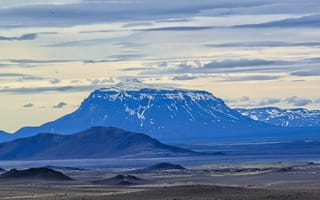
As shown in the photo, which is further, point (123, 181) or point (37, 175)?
point (37, 175)

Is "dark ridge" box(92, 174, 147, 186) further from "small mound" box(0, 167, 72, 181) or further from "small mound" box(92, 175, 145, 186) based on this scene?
"small mound" box(0, 167, 72, 181)

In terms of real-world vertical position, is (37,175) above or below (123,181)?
above

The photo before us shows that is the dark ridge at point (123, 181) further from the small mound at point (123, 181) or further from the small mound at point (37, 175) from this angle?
the small mound at point (37, 175)

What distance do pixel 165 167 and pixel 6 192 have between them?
83617 millimetres

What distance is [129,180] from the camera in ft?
375

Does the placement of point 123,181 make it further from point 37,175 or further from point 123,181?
point 37,175

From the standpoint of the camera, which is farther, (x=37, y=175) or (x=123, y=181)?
(x=37, y=175)

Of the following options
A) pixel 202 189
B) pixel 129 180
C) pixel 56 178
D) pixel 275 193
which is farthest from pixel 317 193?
pixel 56 178

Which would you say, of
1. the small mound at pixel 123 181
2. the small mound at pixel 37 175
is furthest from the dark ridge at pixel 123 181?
the small mound at pixel 37 175

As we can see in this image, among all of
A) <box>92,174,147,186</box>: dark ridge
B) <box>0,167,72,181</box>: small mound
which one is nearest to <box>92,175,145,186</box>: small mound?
<box>92,174,147,186</box>: dark ridge

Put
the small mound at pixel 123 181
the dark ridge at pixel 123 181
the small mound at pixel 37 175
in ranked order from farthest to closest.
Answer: the small mound at pixel 37 175
the small mound at pixel 123 181
the dark ridge at pixel 123 181

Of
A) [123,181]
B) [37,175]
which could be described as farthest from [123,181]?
[37,175]

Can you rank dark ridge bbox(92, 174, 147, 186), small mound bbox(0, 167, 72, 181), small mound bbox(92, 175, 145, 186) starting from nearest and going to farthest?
dark ridge bbox(92, 174, 147, 186)
small mound bbox(92, 175, 145, 186)
small mound bbox(0, 167, 72, 181)

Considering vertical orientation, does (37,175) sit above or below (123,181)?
above
